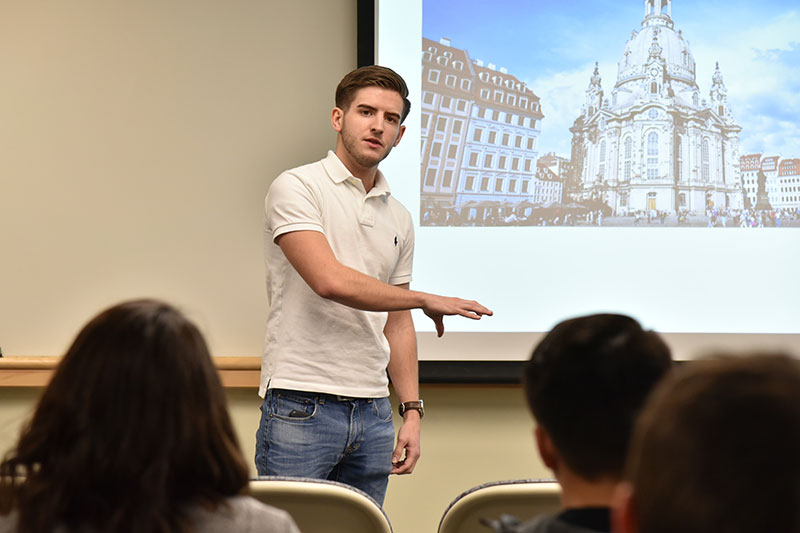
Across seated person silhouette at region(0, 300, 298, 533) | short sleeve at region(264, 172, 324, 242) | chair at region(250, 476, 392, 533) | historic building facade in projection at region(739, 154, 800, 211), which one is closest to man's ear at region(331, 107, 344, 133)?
short sleeve at region(264, 172, 324, 242)

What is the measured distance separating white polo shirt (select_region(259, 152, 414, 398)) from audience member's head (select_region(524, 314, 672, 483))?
1.04 meters

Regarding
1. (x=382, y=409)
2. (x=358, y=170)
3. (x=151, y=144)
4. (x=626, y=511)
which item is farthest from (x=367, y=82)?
(x=626, y=511)

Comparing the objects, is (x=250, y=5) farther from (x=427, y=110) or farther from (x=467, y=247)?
(x=467, y=247)

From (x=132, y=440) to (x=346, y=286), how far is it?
3.17ft

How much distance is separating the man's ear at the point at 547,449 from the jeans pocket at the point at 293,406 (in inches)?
40.2

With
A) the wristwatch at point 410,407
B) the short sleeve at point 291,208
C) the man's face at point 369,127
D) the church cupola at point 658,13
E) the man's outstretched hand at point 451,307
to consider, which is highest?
the church cupola at point 658,13

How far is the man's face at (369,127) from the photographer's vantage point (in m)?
2.03

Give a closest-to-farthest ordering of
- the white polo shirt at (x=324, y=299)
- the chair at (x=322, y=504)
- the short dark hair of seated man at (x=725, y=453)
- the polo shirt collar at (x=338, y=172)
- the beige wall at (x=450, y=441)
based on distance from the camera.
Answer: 1. the short dark hair of seated man at (x=725, y=453)
2. the chair at (x=322, y=504)
3. the white polo shirt at (x=324, y=299)
4. the polo shirt collar at (x=338, y=172)
5. the beige wall at (x=450, y=441)

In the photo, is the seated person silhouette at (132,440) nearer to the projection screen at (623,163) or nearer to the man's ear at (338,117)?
the man's ear at (338,117)

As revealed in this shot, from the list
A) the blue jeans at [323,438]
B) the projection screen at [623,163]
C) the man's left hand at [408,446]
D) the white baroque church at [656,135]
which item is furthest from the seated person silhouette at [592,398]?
the white baroque church at [656,135]

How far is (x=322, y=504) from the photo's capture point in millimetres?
1270

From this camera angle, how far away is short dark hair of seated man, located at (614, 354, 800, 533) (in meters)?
0.49

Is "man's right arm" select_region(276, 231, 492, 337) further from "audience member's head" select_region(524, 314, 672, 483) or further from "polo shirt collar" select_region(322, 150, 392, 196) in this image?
"audience member's head" select_region(524, 314, 672, 483)

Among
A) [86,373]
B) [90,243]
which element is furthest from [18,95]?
[86,373]
